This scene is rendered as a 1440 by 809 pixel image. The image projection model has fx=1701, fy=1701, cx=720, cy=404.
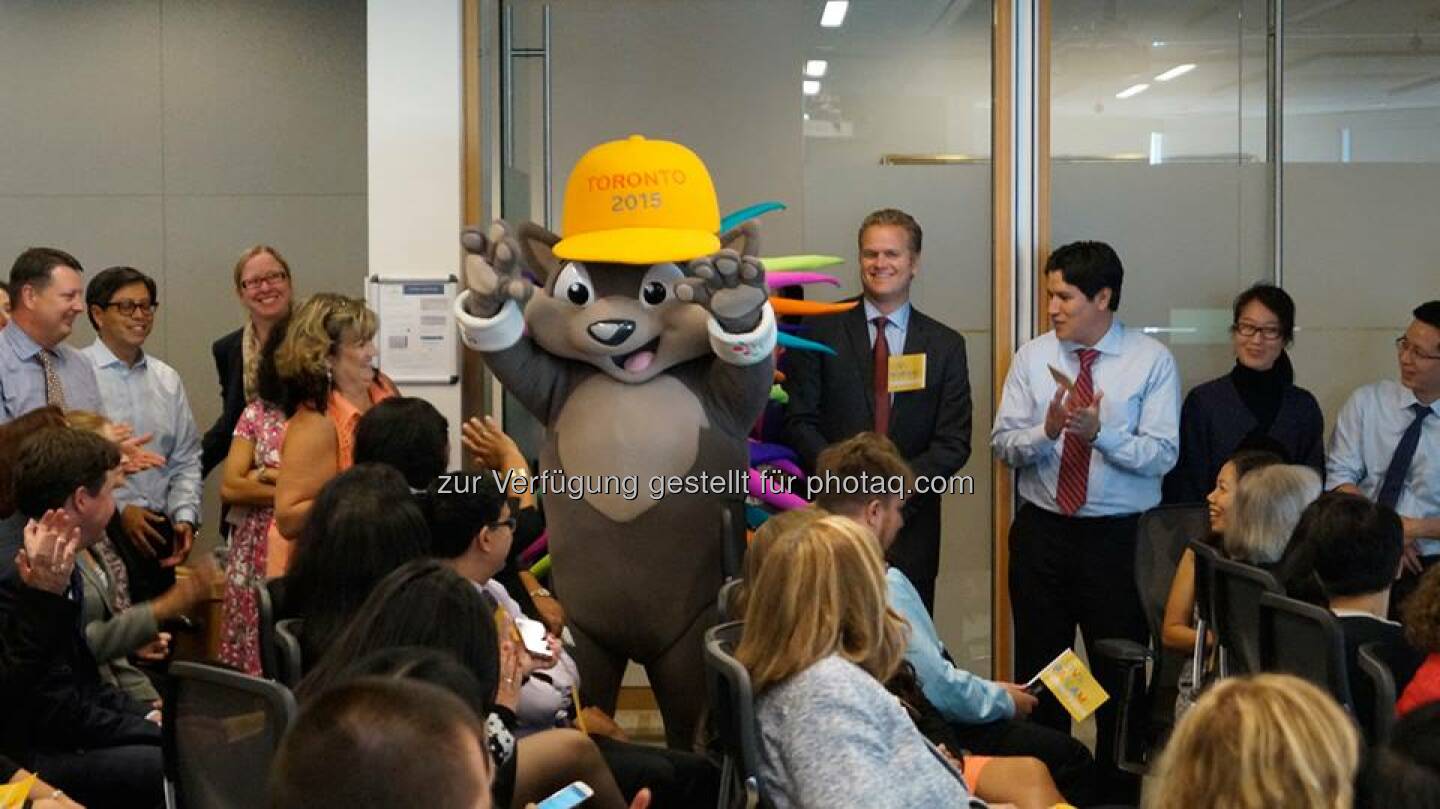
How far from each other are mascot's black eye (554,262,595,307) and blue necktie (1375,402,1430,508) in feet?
9.13

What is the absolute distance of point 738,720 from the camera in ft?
9.53

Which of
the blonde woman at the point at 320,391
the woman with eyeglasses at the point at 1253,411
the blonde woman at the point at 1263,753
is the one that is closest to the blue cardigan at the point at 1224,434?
the woman with eyeglasses at the point at 1253,411

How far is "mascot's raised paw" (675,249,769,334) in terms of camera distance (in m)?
4.34

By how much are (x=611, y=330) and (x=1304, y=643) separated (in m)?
2.02

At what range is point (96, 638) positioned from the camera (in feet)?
12.1

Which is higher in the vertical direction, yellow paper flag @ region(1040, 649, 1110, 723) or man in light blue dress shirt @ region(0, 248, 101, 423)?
man in light blue dress shirt @ region(0, 248, 101, 423)

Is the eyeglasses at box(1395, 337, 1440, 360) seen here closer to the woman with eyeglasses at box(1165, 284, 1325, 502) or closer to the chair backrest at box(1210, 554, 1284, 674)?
the woman with eyeglasses at box(1165, 284, 1325, 502)

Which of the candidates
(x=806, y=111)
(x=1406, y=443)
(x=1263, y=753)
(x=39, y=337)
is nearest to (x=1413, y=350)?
(x=1406, y=443)

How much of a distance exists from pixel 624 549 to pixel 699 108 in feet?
6.73

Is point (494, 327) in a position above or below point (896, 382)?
above

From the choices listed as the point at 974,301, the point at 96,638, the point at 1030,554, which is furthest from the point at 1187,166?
the point at 96,638

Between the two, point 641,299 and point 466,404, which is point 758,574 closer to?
point 641,299

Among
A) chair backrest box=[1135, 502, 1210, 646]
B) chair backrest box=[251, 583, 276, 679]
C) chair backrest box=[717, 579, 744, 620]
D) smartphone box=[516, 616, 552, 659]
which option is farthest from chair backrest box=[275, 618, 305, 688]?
chair backrest box=[1135, 502, 1210, 646]

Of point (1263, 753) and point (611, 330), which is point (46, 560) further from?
point (1263, 753)
